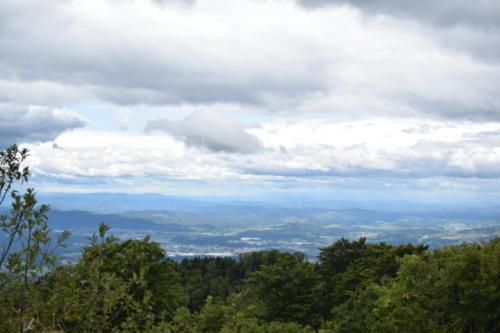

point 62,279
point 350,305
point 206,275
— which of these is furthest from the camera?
point 206,275

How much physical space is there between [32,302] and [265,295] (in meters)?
43.5

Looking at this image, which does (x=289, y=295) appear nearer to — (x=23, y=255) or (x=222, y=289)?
(x=222, y=289)

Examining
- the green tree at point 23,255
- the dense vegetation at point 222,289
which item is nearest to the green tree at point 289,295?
the dense vegetation at point 222,289

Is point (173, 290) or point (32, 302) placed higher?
point (32, 302)

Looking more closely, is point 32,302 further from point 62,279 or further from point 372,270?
point 372,270

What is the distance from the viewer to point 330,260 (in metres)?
60.7

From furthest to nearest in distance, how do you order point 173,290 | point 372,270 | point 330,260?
point 330,260 < point 372,270 < point 173,290

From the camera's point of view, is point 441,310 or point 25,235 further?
point 441,310

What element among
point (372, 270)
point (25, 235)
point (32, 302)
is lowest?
point (372, 270)

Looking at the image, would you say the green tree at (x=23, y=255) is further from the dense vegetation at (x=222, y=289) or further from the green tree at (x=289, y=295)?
the green tree at (x=289, y=295)

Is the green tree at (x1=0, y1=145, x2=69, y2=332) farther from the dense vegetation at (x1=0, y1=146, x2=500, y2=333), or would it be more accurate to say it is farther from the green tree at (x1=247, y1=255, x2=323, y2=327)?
the green tree at (x1=247, y1=255, x2=323, y2=327)

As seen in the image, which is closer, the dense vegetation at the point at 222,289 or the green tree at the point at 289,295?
the dense vegetation at the point at 222,289

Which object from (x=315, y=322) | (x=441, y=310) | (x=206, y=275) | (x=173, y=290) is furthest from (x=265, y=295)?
(x=206, y=275)

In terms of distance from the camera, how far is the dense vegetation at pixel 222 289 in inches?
231
